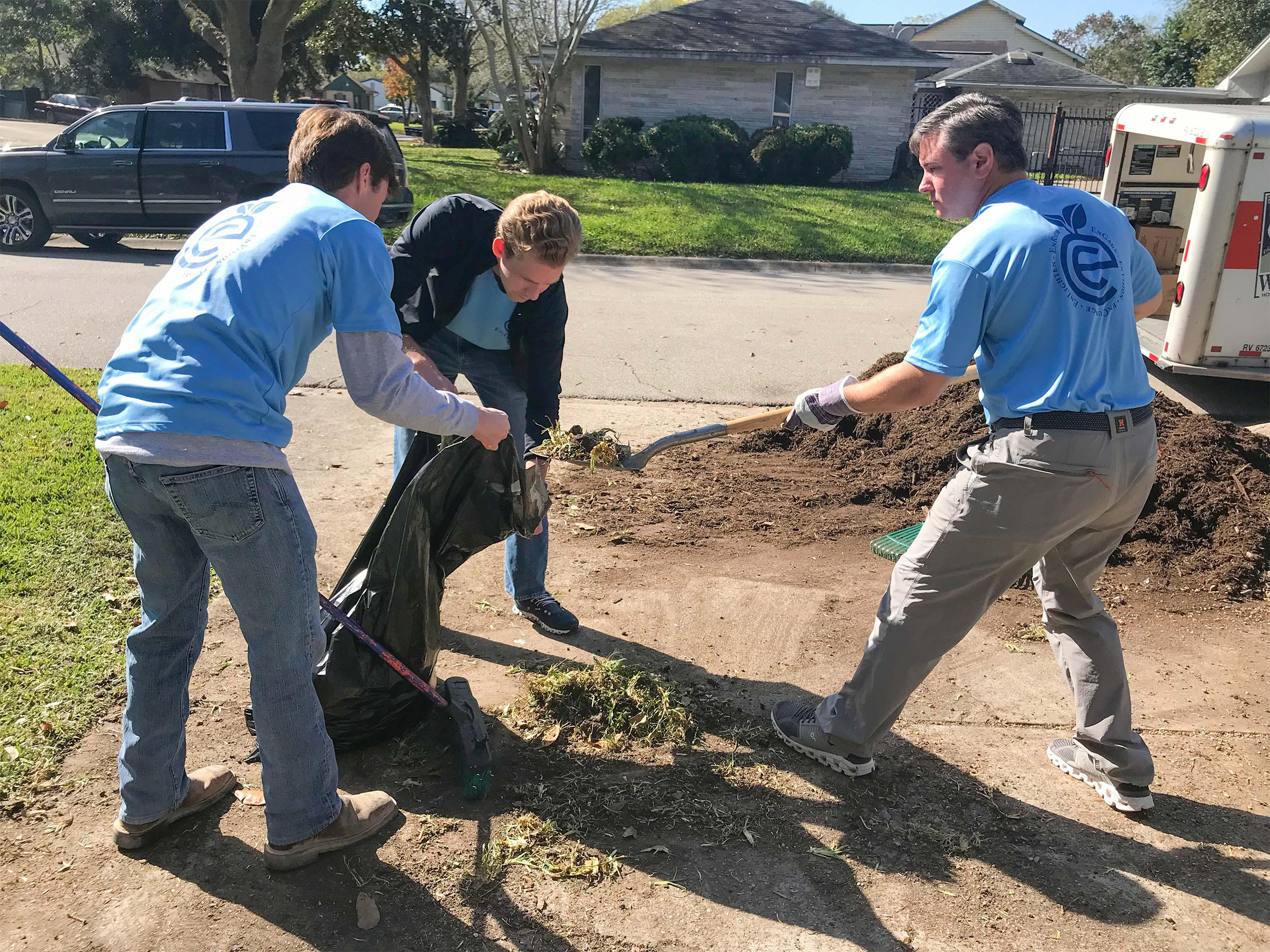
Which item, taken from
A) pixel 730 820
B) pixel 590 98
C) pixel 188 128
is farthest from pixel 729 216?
pixel 730 820

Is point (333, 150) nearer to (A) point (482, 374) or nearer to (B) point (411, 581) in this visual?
(B) point (411, 581)

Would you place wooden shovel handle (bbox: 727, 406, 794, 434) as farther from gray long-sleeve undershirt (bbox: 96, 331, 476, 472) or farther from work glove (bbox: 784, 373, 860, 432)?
gray long-sleeve undershirt (bbox: 96, 331, 476, 472)

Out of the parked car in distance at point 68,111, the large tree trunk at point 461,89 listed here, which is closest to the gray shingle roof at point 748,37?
the large tree trunk at point 461,89

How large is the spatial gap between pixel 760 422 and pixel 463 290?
123cm

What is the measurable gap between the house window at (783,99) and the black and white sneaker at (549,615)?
24.0 metres

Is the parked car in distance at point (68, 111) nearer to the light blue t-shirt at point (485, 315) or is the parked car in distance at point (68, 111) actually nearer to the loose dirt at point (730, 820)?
the light blue t-shirt at point (485, 315)

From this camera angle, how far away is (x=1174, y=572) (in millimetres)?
4730

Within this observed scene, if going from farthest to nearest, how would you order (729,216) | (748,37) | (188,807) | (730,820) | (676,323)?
(748,37) → (729,216) → (676,323) → (730,820) → (188,807)

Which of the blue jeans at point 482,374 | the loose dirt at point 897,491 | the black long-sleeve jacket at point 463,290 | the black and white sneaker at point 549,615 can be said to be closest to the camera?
the black long-sleeve jacket at point 463,290

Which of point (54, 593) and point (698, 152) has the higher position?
point (698, 152)

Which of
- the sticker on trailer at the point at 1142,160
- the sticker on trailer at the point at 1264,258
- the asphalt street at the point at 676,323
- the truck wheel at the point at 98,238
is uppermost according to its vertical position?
the sticker on trailer at the point at 1142,160

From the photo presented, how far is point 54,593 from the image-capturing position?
13.5 feet

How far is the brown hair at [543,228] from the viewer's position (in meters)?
3.22

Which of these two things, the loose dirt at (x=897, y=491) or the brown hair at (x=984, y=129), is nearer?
the brown hair at (x=984, y=129)
